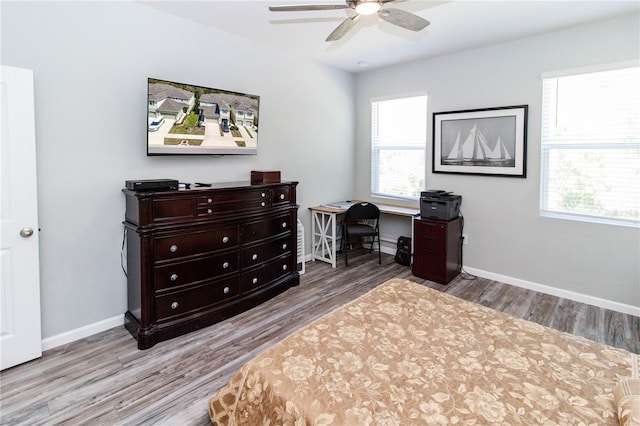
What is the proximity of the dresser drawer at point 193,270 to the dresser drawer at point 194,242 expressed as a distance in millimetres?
75

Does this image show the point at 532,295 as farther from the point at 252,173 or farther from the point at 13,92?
the point at 13,92

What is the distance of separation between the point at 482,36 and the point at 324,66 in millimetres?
1995

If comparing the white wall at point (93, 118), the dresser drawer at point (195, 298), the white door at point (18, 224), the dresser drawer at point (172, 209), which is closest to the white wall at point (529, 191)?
the white wall at point (93, 118)

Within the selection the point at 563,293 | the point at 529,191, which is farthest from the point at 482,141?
the point at 563,293

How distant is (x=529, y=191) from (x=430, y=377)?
316 cm

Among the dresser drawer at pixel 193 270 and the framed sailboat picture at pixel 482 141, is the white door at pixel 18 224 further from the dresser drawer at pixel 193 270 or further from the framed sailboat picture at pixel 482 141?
the framed sailboat picture at pixel 482 141

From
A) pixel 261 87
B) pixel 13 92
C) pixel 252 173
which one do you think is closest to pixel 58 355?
pixel 13 92

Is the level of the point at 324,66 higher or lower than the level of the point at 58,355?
higher

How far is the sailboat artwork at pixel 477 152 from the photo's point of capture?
4.00 m

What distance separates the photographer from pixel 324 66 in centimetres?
482

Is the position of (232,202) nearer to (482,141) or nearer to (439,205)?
(439,205)

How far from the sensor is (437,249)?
4094mm

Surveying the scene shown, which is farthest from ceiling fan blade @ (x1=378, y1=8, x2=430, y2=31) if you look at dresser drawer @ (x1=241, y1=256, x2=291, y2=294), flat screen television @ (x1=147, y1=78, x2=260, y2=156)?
dresser drawer @ (x1=241, y1=256, x2=291, y2=294)

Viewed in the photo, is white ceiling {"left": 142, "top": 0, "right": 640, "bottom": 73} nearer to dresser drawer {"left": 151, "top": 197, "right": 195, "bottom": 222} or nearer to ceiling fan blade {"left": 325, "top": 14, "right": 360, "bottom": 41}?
ceiling fan blade {"left": 325, "top": 14, "right": 360, "bottom": 41}
